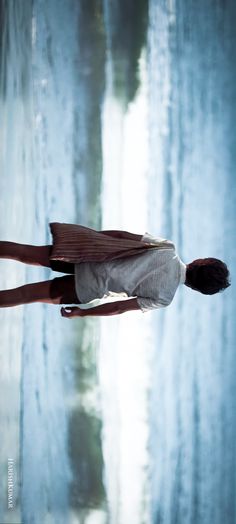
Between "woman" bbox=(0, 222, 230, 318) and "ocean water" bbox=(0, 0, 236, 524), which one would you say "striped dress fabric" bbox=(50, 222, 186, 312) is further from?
"ocean water" bbox=(0, 0, 236, 524)

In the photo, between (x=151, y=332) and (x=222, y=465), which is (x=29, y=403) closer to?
(x=151, y=332)

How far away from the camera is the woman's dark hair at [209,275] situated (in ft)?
7.64

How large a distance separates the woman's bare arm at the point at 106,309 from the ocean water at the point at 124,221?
682 millimetres

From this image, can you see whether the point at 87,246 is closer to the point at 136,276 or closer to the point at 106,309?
the point at 136,276

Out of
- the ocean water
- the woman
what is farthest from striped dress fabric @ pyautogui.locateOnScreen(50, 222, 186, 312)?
the ocean water

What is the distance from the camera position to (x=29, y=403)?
3.07m

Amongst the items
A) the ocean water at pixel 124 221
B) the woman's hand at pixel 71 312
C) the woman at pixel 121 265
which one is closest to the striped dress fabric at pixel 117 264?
the woman at pixel 121 265

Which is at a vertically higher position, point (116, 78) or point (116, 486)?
point (116, 78)

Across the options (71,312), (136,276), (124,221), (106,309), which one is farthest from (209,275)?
(124,221)

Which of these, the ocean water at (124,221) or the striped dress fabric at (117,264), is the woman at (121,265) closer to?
the striped dress fabric at (117,264)

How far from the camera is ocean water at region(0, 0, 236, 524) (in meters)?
3.08

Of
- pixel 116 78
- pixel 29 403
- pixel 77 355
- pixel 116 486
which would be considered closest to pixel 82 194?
pixel 116 78

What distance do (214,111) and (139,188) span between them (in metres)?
0.55

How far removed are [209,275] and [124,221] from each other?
112 centimetres
